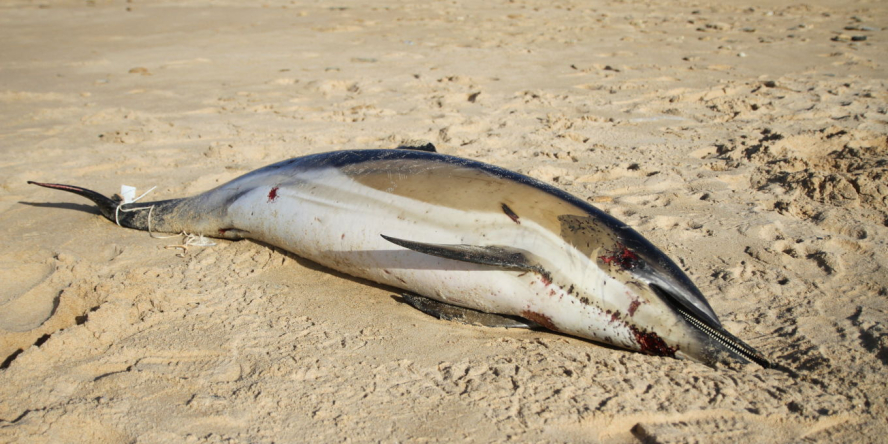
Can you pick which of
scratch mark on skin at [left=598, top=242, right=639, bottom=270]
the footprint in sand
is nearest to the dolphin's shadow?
scratch mark on skin at [left=598, top=242, right=639, bottom=270]

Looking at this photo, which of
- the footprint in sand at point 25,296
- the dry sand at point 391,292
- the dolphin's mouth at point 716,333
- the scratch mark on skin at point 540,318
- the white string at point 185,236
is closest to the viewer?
the dry sand at point 391,292

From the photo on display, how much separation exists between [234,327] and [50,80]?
19.0 ft

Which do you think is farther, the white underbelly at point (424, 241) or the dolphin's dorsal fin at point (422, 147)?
the dolphin's dorsal fin at point (422, 147)

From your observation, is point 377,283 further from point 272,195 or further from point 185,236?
point 185,236

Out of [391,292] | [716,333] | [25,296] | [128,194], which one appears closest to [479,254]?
[391,292]

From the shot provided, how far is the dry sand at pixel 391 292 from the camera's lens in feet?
6.88

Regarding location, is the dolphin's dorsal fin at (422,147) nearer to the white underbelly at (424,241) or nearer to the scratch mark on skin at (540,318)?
the white underbelly at (424,241)

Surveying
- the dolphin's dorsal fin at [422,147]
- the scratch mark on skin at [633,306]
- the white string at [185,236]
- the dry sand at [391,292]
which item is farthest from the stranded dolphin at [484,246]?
the dolphin's dorsal fin at [422,147]

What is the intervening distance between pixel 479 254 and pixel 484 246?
154mm

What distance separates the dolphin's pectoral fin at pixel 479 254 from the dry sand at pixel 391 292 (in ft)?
1.12

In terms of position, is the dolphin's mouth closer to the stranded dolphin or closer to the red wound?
the stranded dolphin

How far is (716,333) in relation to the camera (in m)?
2.36

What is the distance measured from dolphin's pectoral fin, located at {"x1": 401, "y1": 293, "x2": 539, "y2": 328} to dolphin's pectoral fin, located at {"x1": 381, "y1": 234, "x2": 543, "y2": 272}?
0.94ft

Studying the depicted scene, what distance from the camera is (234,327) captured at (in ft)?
8.63
